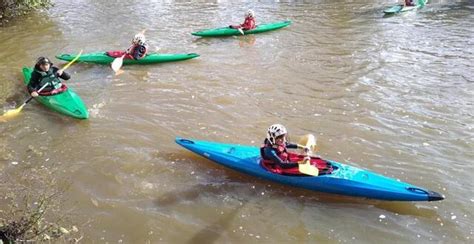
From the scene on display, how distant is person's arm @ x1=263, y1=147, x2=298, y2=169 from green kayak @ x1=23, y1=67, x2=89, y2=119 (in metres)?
3.77

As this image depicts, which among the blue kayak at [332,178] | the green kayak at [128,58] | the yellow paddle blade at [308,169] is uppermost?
the green kayak at [128,58]

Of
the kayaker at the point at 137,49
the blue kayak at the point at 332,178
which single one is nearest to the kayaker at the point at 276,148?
the blue kayak at the point at 332,178

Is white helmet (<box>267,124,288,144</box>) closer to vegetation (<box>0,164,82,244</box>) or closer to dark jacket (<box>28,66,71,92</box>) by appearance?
vegetation (<box>0,164,82,244</box>)

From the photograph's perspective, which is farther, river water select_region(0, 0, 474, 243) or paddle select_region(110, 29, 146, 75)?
paddle select_region(110, 29, 146, 75)

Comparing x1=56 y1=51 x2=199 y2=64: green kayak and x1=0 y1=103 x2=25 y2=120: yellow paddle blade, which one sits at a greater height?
x1=56 y1=51 x2=199 y2=64: green kayak

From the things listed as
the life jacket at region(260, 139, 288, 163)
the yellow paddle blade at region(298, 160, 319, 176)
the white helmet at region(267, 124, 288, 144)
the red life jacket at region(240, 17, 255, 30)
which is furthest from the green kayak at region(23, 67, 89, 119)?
the red life jacket at region(240, 17, 255, 30)

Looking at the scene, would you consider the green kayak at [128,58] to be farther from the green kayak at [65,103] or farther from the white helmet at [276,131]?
the white helmet at [276,131]

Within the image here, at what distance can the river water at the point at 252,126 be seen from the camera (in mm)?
5844

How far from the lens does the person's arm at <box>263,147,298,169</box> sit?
6.40m

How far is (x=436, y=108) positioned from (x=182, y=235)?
5713 millimetres

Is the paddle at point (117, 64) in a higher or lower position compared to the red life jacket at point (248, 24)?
lower

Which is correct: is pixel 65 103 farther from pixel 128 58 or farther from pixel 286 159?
pixel 286 159

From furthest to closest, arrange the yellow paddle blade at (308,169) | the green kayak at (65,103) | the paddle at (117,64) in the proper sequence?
the paddle at (117,64) → the green kayak at (65,103) → the yellow paddle blade at (308,169)

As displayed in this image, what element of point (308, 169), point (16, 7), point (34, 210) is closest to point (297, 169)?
point (308, 169)
